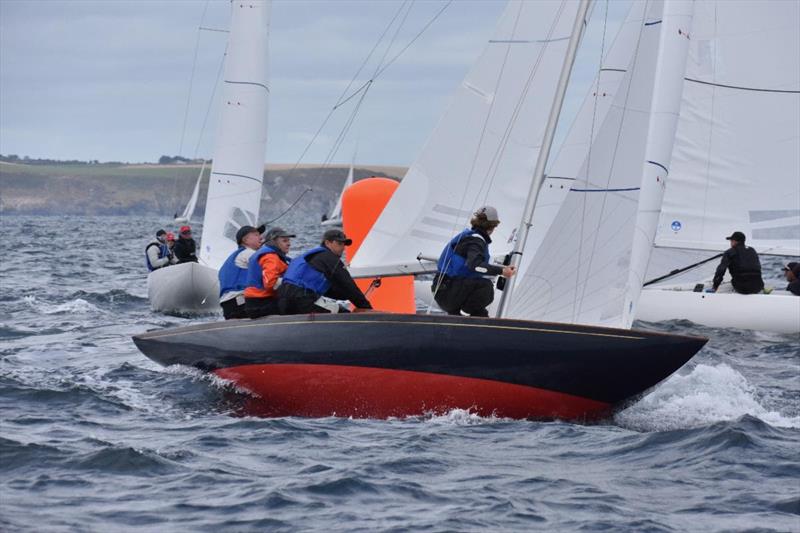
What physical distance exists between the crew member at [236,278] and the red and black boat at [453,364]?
108 centimetres

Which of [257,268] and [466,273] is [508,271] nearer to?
[466,273]

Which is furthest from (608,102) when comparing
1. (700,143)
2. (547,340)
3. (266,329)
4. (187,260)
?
(187,260)

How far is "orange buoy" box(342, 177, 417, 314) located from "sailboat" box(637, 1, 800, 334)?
237 inches

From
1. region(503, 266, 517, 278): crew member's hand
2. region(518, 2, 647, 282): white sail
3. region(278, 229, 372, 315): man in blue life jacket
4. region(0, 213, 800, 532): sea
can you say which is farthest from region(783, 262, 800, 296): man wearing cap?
region(278, 229, 372, 315): man in blue life jacket

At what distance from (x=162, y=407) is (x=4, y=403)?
1.21 metres

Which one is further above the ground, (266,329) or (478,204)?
(478,204)

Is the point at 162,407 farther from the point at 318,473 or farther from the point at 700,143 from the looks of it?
the point at 700,143

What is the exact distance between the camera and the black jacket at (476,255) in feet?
33.3

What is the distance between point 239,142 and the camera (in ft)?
71.2

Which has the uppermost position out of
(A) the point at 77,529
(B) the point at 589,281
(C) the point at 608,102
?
(C) the point at 608,102

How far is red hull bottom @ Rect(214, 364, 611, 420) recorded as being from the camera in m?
9.83

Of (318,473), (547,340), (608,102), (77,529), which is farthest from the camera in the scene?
(608,102)

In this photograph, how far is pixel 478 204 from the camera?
11695 mm

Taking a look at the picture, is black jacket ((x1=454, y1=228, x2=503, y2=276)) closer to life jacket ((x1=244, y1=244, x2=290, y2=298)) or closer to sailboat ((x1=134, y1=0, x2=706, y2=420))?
sailboat ((x1=134, y1=0, x2=706, y2=420))
